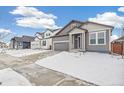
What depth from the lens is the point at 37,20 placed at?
3465mm

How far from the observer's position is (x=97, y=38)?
408 centimetres

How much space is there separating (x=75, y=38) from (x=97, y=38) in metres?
0.52

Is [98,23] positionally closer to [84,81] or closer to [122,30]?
[122,30]

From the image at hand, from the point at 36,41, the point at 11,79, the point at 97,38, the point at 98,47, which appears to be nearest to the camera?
the point at 11,79

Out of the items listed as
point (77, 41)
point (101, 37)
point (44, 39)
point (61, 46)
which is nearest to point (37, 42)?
point (44, 39)

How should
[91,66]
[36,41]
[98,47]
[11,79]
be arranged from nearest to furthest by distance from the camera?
[11,79] < [91,66] < [36,41] < [98,47]

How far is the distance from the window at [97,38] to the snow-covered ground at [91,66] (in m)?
0.49

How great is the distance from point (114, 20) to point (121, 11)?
25 centimetres

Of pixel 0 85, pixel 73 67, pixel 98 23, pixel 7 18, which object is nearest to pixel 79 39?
→ pixel 98 23

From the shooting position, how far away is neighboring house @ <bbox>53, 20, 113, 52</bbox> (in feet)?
12.1

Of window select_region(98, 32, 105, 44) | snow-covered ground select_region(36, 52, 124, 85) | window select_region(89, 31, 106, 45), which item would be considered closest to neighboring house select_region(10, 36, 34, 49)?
snow-covered ground select_region(36, 52, 124, 85)

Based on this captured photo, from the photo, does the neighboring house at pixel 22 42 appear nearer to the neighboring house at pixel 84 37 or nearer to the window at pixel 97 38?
the neighboring house at pixel 84 37

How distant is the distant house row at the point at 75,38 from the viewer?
3666 millimetres

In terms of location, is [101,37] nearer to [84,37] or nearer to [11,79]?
[84,37]
